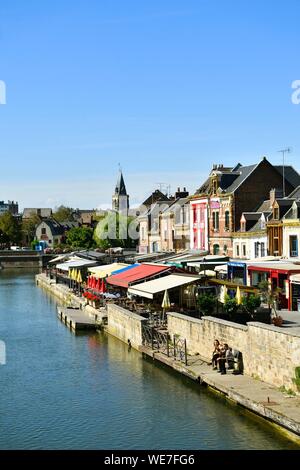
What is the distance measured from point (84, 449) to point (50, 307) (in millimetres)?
39654

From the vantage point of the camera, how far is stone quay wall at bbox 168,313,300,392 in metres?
22.0

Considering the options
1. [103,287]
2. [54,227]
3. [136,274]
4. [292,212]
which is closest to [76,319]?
[136,274]

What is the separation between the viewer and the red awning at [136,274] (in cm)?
4069

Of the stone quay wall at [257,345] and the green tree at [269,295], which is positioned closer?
the stone quay wall at [257,345]

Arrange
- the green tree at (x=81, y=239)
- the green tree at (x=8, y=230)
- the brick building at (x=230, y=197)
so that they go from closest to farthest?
1. the brick building at (x=230, y=197)
2. the green tree at (x=81, y=239)
3. the green tree at (x=8, y=230)

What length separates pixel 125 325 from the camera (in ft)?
120

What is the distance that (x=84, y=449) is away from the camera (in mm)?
19781

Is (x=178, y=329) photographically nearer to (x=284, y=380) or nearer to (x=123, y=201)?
(x=284, y=380)

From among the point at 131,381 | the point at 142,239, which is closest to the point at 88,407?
the point at 131,381

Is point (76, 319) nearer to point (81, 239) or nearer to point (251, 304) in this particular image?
point (251, 304)

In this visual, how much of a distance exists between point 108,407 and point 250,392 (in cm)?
478

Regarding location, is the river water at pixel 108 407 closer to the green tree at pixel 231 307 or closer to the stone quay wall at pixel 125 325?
the stone quay wall at pixel 125 325

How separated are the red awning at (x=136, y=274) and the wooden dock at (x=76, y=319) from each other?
9.06 feet

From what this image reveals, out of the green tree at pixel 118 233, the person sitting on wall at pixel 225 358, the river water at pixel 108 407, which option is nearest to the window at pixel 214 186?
the river water at pixel 108 407
